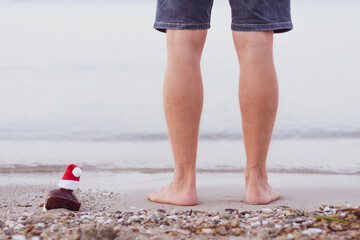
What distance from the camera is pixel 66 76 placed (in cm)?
A: 1014

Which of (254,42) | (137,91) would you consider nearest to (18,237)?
(254,42)

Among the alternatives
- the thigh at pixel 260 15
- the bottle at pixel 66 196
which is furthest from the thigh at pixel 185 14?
the bottle at pixel 66 196

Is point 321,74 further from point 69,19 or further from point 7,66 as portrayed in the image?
point 69,19

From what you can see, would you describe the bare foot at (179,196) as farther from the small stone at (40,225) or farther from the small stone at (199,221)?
the small stone at (40,225)

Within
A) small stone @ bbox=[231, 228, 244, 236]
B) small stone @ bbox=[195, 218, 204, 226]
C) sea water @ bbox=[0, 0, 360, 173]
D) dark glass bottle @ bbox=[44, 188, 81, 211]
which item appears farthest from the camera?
sea water @ bbox=[0, 0, 360, 173]

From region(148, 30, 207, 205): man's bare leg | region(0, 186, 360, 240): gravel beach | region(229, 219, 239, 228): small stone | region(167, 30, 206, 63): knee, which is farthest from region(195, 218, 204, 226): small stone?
region(167, 30, 206, 63): knee

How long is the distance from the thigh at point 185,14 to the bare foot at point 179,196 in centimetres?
75

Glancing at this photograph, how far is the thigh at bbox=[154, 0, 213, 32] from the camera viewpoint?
7.00 ft

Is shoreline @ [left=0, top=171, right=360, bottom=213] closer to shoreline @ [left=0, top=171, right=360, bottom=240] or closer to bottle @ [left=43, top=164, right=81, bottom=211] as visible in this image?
shoreline @ [left=0, top=171, right=360, bottom=240]

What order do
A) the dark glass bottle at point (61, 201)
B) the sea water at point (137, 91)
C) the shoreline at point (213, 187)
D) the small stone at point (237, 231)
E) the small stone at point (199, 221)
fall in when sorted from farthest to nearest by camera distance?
the sea water at point (137, 91) → the shoreline at point (213, 187) → the dark glass bottle at point (61, 201) → the small stone at point (199, 221) → the small stone at point (237, 231)

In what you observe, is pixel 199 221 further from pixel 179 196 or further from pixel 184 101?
pixel 184 101

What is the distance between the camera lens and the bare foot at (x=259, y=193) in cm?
220

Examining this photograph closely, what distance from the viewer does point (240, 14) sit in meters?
2.13

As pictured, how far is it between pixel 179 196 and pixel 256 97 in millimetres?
582
